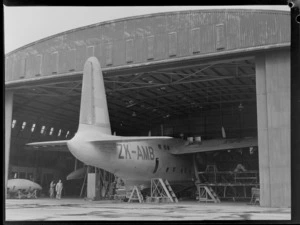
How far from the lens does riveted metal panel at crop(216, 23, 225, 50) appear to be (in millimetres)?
18984

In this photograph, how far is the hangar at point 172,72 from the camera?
1795 cm

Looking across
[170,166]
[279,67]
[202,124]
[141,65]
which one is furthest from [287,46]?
[202,124]

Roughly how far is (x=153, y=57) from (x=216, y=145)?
31.5 ft

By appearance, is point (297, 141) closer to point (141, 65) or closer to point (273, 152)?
point (273, 152)

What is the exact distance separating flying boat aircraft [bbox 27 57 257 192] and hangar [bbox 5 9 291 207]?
129 inches

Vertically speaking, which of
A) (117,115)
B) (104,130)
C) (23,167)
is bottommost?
(23,167)

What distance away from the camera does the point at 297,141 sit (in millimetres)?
16188

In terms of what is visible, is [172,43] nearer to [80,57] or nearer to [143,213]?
[80,57]

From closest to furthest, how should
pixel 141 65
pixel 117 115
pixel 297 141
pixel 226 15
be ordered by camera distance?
pixel 297 141 → pixel 226 15 → pixel 141 65 → pixel 117 115

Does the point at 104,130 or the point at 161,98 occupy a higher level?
the point at 161,98

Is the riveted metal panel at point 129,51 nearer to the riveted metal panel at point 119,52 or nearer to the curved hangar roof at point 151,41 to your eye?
the curved hangar roof at point 151,41

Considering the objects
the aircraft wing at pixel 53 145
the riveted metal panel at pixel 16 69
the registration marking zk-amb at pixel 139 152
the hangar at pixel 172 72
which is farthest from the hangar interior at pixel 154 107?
the registration marking zk-amb at pixel 139 152

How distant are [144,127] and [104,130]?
2169cm

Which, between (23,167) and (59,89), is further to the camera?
(23,167)
